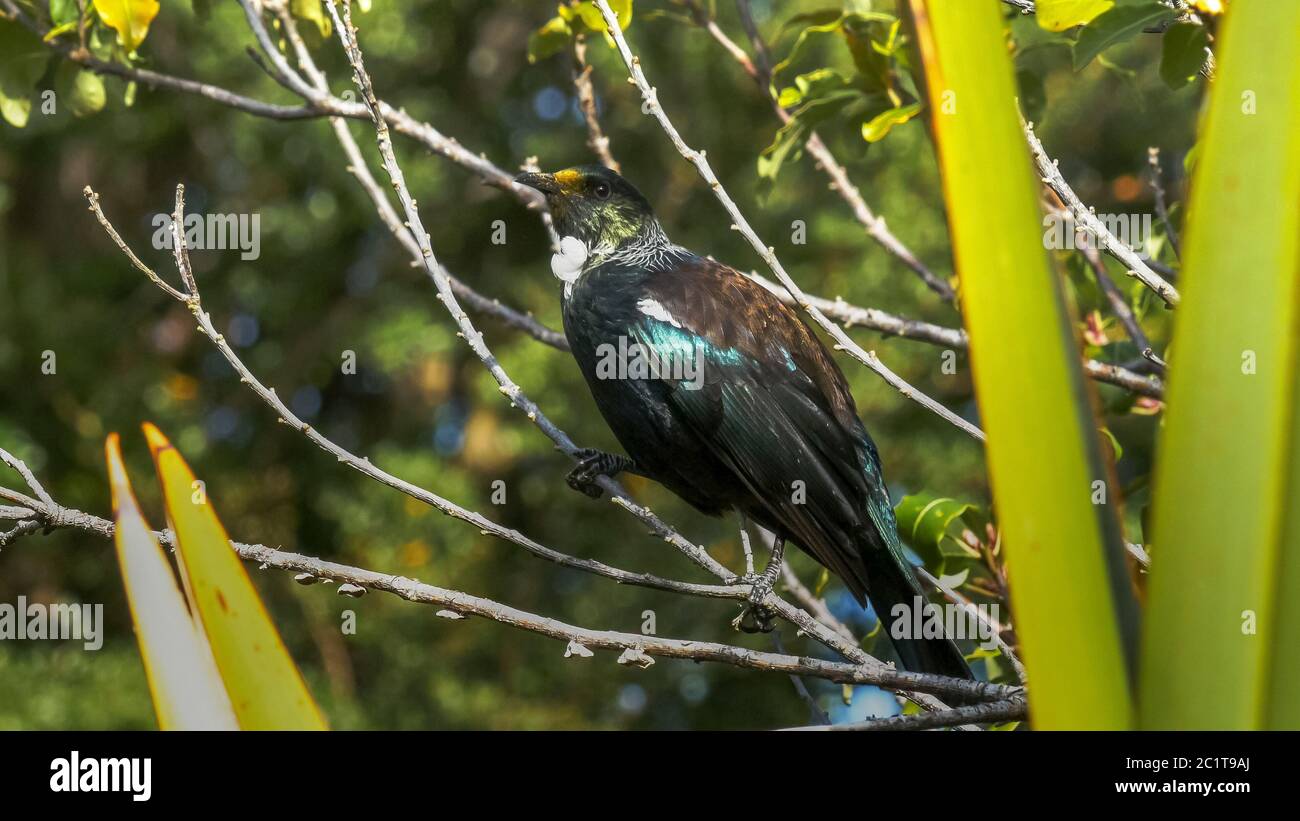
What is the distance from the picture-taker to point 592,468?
3.14 metres

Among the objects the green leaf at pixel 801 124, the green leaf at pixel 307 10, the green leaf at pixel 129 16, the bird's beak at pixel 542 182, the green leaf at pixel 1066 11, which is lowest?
the green leaf at pixel 1066 11

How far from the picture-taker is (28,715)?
6.55m

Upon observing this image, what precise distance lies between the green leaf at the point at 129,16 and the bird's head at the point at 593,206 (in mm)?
1064

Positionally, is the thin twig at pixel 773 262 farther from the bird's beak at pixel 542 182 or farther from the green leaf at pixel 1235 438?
the bird's beak at pixel 542 182

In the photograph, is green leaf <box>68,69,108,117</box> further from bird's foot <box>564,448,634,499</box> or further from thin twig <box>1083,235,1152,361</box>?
thin twig <box>1083,235,1152,361</box>

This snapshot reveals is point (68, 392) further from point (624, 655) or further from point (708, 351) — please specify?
point (624, 655)

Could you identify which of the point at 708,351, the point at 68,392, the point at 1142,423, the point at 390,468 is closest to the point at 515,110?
the point at 390,468

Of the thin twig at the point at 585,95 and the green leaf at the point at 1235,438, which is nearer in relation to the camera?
the green leaf at the point at 1235,438

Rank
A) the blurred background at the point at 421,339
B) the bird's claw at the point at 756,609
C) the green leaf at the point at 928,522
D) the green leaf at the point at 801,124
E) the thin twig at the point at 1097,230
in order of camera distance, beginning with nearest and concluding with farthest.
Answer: the thin twig at the point at 1097,230
the bird's claw at the point at 756,609
the green leaf at the point at 928,522
the green leaf at the point at 801,124
the blurred background at the point at 421,339

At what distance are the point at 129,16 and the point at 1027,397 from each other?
272 centimetres

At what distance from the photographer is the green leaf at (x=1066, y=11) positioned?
8.67 ft

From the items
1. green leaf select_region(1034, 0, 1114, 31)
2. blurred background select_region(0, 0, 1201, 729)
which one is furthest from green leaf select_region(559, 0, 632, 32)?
blurred background select_region(0, 0, 1201, 729)

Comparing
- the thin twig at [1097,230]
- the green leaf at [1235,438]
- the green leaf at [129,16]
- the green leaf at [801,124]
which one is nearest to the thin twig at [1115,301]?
the green leaf at [801,124]

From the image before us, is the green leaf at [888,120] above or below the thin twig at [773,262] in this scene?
above
